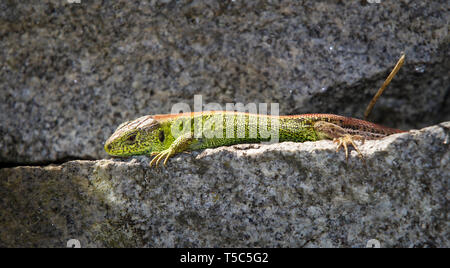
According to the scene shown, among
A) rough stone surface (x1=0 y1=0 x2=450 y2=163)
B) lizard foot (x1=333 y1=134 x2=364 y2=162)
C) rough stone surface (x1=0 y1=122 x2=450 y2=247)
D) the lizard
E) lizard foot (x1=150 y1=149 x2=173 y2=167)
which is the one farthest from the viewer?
rough stone surface (x1=0 y1=0 x2=450 y2=163)

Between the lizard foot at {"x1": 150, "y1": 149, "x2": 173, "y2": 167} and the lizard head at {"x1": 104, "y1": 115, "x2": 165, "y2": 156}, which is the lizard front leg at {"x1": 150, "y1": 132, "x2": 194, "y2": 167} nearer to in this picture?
the lizard foot at {"x1": 150, "y1": 149, "x2": 173, "y2": 167}

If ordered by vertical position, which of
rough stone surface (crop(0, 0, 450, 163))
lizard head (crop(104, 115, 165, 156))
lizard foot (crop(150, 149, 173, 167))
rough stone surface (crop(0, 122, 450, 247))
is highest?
rough stone surface (crop(0, 0, 450, 163))

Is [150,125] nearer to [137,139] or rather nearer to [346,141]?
[137,139]

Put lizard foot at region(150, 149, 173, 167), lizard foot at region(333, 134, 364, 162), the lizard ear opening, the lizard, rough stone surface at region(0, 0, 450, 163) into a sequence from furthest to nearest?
rough stone surface at region(0, 0, 450, 163) → the lizard ear opening → the lizard → lizard foot at region(150, 149, 173, 167) → lizard foot at region(333, 134, 364, 162)

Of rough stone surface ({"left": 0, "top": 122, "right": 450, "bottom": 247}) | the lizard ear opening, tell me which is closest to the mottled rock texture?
rough stone surface ({"left": 0, "top": 122, "right": 450, "bottom": 247})

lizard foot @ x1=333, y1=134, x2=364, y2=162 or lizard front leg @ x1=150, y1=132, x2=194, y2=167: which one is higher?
lizard foot @ x1=333, y1=134, x2=364, y2=162

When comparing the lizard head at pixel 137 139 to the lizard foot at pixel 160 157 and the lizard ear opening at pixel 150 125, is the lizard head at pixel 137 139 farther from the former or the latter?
the lizard foot at pixel 160 157

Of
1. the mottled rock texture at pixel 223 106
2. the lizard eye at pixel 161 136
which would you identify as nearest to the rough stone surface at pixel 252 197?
the mottled rock texture at pixel 223 106
